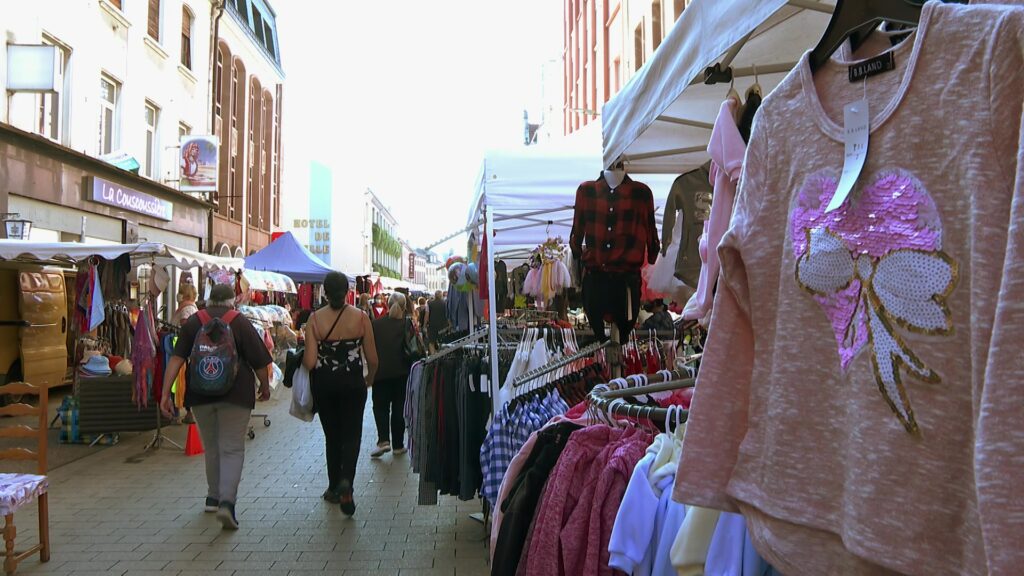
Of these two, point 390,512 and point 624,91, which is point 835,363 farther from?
point 390,512

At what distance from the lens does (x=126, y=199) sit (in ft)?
57.5

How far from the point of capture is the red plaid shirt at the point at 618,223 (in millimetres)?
4328

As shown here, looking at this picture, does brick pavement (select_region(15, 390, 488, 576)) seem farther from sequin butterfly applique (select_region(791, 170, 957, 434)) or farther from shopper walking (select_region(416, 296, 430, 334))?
shopper walking (select_region(416, 296, 430, 334))

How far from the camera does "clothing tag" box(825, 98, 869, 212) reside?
1196 millimetres

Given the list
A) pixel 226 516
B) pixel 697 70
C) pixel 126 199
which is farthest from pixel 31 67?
pixel 697 70

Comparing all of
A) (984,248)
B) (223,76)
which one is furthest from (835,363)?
(223,76)

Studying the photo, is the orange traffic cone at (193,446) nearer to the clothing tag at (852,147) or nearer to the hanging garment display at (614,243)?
the hanging garment display at (614,243)

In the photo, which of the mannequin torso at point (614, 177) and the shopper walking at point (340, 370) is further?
the shopper walking at point (340, 370)

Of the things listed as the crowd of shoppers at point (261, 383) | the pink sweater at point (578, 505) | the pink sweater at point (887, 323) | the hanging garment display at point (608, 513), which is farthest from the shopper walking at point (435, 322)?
the pink sweater at point (887, 323)

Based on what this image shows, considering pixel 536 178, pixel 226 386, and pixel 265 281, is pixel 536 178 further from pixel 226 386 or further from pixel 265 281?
pixel 265 281

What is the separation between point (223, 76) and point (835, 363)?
29.1 meters

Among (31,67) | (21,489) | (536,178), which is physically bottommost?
(21,489)

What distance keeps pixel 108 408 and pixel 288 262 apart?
368 inches

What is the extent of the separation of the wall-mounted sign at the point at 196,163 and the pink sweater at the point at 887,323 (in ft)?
67.9
